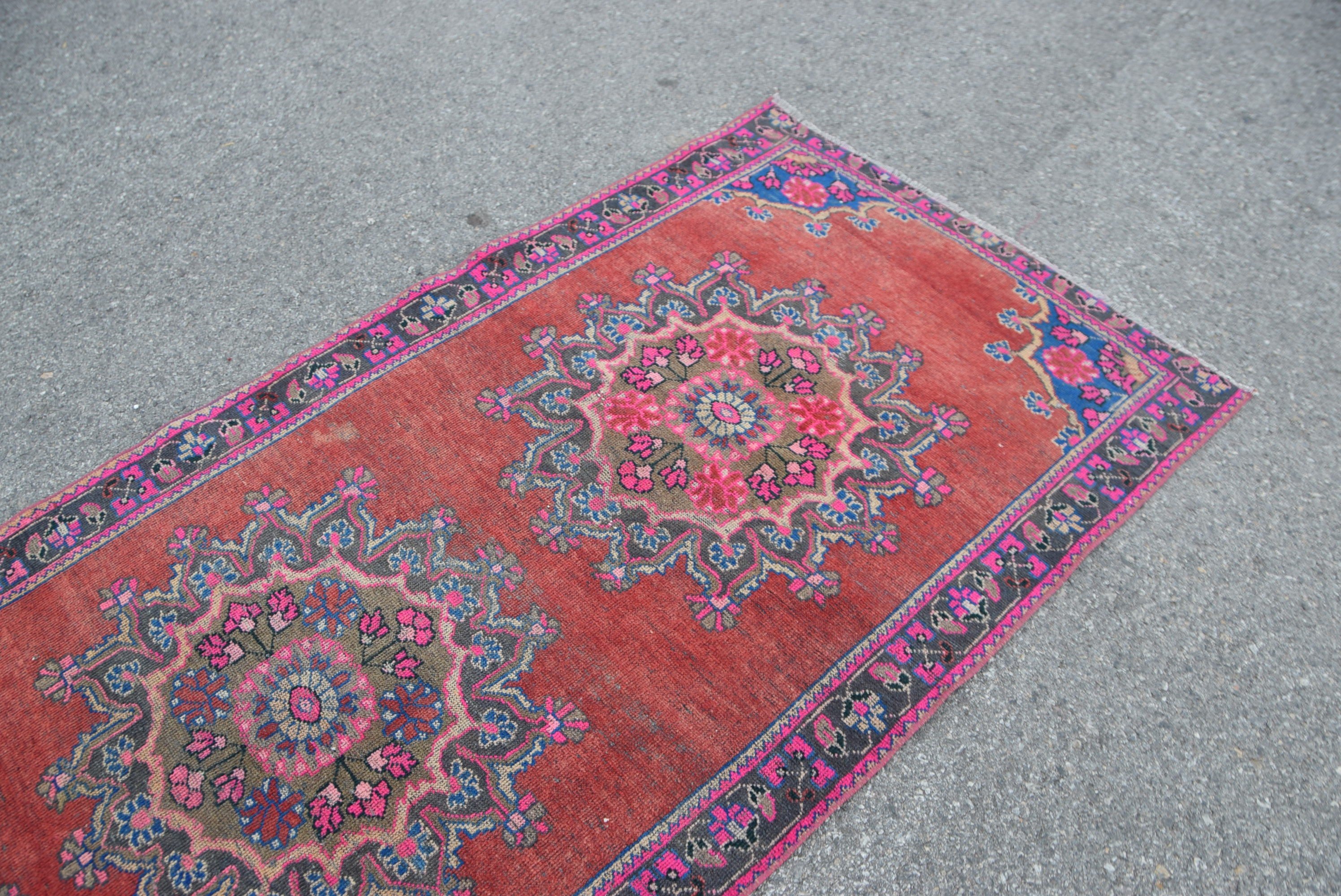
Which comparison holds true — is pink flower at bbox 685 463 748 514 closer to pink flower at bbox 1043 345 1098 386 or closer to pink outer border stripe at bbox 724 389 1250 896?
pink outer border stripe at bbox 724 389 1250 896

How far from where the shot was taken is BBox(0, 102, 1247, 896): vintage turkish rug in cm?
151

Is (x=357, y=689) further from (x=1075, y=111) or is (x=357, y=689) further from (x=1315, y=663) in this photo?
(x=1075, y=111)

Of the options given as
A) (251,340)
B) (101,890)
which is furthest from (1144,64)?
(101,890)

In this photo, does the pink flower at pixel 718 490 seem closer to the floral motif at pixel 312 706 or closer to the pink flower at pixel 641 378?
the pink flower at pixel 641 378

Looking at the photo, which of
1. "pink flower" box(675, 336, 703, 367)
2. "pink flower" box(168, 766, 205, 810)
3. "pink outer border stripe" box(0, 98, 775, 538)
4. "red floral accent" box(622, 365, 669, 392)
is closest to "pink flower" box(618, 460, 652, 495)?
"red floral accent" box(622, 365, 669, 392)

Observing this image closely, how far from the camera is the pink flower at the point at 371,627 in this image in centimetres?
169

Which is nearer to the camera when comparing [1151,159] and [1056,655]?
[1056,655]

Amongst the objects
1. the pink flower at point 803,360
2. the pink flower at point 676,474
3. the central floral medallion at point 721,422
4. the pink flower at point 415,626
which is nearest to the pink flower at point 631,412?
the central floral medallion at point 721,422

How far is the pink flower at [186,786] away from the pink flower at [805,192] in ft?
6.51

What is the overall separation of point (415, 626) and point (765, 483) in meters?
0.80

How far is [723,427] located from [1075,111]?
173cm

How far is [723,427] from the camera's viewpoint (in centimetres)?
202

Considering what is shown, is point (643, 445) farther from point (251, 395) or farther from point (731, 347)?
point (251, 395)

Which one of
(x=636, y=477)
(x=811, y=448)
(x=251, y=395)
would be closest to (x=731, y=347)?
(x=811, y=448)
